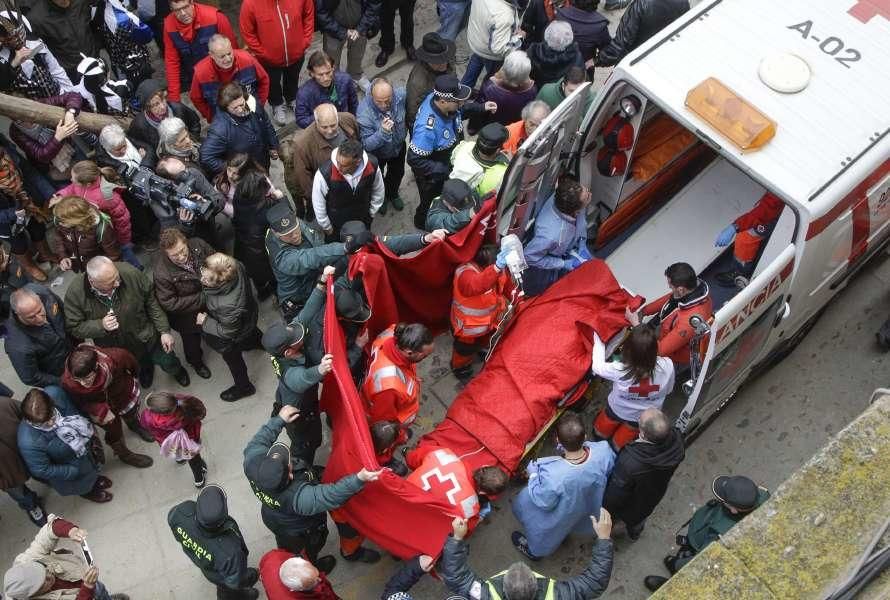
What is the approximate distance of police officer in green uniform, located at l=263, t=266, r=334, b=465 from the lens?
560cm

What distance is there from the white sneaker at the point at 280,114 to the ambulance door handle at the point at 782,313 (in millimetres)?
5234

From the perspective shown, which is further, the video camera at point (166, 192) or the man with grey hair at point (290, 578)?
the video camera at point (166, 192)

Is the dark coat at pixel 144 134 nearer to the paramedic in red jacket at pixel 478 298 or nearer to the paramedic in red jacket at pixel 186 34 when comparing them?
the paramedic in red jacket at pixel 186 34

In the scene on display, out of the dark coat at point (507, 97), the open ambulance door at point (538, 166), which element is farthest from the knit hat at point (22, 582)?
the dark coat at point (507, 97)

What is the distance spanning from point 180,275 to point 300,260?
91cm

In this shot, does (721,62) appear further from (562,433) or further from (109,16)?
(109,16)

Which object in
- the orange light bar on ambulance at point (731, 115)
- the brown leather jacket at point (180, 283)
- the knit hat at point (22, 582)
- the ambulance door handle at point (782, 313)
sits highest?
the orange light bar on ambulance at point (731, 115)

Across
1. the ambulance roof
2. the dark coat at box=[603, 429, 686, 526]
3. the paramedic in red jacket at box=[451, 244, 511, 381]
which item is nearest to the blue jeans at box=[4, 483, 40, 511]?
the paramedic in red jacket at box=[451, 244, 511, 381]

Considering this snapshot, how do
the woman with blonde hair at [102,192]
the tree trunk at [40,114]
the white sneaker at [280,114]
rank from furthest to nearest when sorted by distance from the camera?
the white sneaker at [280,114] < the tree trunk at [40,114] < the woman with blonde hair at [102,192]

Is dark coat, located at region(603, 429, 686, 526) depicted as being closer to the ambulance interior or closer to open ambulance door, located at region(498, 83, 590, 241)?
the ambulance interior

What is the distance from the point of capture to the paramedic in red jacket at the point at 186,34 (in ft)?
25.1

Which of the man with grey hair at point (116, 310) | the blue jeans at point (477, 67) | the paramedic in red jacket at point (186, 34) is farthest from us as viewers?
the blue jeans at point (477, 67)

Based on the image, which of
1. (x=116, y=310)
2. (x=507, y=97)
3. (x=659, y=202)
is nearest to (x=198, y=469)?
(x=116, y=310)

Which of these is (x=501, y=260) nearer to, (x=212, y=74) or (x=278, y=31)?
(x=212, y=74)
